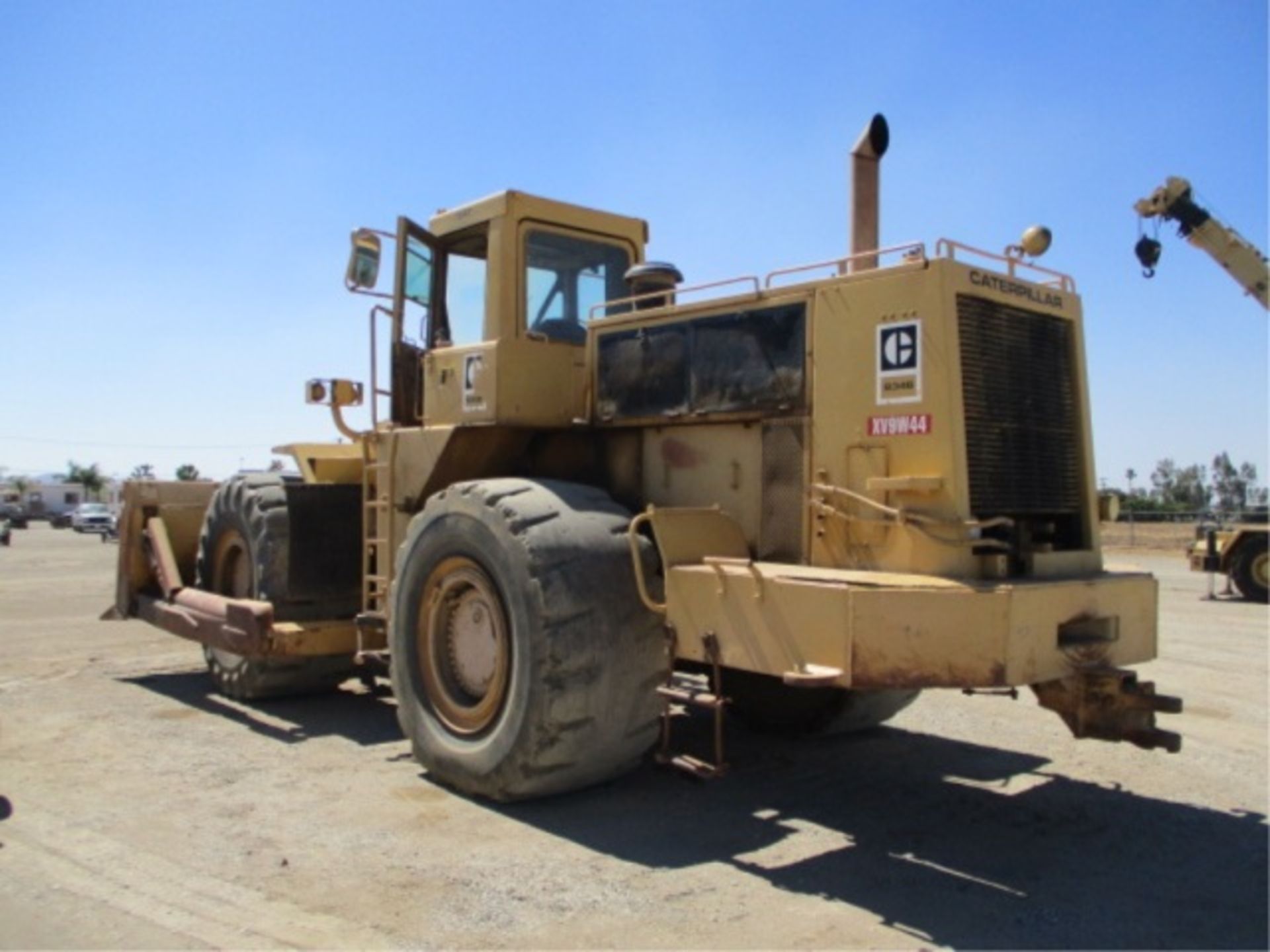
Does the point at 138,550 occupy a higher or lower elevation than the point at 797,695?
higher

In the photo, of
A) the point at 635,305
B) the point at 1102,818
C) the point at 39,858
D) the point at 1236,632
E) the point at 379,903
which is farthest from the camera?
the point at 1236,632

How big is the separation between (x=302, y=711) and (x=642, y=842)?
4.11 metres

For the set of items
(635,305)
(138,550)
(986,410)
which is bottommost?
(138,550)

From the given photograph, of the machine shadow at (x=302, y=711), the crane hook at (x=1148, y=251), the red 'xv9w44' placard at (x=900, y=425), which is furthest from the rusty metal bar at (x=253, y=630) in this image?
the crane hook at (x=1148, y=251)

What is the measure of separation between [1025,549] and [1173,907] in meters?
1.60

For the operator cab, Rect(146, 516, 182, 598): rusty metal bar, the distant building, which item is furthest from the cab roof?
the distant building

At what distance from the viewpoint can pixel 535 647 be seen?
5.33m

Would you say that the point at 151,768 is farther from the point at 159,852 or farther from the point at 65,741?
the point at 159,852

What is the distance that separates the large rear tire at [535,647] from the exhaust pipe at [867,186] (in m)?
1.94

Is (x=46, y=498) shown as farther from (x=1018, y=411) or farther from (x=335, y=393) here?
(x=1018, y=411)

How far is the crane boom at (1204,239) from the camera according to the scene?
56.4ft

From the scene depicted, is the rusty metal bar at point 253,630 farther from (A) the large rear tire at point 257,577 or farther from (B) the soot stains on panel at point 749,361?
(B) the soot stains on panel at point 749,361

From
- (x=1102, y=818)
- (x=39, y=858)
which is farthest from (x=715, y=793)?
(x=39, y=858)

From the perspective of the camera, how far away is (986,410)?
5145 millimetres
